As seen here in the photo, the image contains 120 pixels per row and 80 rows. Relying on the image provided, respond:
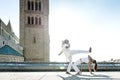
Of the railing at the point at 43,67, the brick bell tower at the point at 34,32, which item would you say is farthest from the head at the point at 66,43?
the brick bell tower at the point at 34,32

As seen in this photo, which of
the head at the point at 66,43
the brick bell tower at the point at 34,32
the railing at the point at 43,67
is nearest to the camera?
the head at the point at 66,43

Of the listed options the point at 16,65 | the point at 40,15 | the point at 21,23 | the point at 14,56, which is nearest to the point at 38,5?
the point at 40,15

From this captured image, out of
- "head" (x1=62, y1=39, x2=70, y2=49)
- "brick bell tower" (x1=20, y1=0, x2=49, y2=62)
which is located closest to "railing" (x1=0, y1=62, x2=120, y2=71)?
"head" (x1=62, y1=39, x2=70, y2=49)

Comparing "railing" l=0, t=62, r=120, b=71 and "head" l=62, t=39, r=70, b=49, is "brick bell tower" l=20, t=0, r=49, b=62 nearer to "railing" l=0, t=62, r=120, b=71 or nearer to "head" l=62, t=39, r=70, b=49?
"railing" l=0, t=62, r=120, b=71

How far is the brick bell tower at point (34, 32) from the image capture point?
231 feet

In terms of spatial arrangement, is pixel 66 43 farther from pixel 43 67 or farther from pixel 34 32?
pixel 34 32

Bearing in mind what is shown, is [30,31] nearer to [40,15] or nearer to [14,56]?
[40,15]

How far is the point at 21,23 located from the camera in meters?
71.2

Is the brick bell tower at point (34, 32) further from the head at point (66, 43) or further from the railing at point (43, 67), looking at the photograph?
the head at point (66, 43)

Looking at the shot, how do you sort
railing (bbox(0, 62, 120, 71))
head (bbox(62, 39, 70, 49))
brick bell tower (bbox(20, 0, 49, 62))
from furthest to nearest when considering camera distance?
brick bell tower (bbox(20, 0, 49, 62)) → railing (bbox(0, 62, 120, 71)) → head (bbox(62, 39, 70, 49))

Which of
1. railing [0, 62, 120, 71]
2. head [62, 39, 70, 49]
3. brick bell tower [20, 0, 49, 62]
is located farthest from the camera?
brick bell tower [20, 0, 49, 62]

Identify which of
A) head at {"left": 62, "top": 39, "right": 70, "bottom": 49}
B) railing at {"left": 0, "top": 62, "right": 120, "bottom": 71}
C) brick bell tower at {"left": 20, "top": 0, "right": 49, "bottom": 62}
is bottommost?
railing at {"left": 0, "top": 62, "right": 120, "bottom": 71}

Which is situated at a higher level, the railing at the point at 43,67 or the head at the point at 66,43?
the head at the point at 66,43

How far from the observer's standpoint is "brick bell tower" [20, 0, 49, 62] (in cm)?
7038
